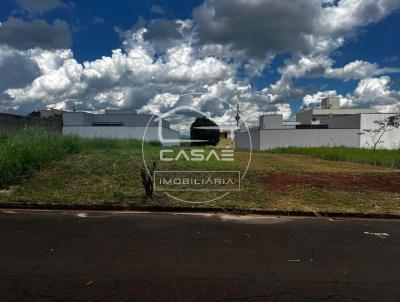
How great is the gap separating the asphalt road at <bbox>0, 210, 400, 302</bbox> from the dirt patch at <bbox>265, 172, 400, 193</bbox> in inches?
126

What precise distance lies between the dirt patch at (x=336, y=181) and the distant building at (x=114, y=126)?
3324cm

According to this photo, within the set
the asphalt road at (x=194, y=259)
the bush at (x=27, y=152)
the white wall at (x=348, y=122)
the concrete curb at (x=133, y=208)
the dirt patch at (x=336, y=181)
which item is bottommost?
the asphalt road at (x=194, y=259)

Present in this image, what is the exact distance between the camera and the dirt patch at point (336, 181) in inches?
400

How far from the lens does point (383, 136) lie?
130 feet

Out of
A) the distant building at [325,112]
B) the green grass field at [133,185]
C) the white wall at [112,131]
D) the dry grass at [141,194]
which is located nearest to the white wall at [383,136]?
the white wall at [112,131]

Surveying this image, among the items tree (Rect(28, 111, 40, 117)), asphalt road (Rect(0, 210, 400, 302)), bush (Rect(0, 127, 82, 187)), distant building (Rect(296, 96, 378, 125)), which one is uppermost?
distant building (Rect(296, 96, 378, 125))

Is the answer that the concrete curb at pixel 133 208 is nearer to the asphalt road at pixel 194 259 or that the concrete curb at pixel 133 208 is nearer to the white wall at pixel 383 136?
the asphalt road at pixel 194 259

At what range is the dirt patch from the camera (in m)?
10.2

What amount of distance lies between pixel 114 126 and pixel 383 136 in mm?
33054

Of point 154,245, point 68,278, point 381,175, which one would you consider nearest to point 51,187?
point 154,245

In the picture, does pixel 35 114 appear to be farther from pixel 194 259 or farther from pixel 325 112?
pixel 194 259

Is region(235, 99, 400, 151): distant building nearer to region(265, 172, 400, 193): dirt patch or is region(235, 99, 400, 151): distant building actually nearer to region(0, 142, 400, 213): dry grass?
region(265, 172, 400, 193): dirt patch

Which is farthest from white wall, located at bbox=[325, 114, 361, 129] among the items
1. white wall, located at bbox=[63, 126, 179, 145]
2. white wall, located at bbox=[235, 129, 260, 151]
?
white wall, located at bbox=[63, 126, 179, 145]

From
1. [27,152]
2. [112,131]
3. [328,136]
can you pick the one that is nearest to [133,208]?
[27,152]
